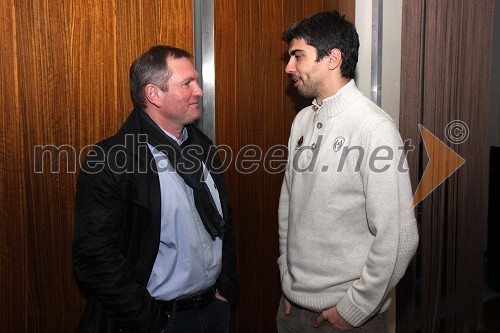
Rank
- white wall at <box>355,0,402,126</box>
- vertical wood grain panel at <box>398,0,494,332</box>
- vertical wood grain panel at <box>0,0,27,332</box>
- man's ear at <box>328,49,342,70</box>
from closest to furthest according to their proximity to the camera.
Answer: vertical wood grain panel at <box>0,0,27,332</box> → man's ear at <box>328,49,342,70</box> → vertical wood grain panel at <box>398,0,494,332</box> → white wall at <box>355,0,402,126</box>

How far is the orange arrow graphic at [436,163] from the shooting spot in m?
2.41

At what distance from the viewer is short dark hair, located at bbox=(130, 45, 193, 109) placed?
1702 millimetres

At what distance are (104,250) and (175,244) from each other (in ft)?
0.80

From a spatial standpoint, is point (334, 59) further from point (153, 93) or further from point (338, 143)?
point (153, 93)

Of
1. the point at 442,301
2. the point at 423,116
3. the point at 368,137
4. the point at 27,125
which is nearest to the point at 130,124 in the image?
the point at 27,125

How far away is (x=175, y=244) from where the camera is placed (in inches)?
63.7

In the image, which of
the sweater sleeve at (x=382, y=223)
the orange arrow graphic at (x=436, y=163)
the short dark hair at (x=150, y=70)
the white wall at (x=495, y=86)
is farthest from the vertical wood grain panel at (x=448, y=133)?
the short dark hair at (x=150, y=70)

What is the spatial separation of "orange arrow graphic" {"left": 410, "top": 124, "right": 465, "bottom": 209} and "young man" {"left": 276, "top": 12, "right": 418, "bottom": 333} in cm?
90

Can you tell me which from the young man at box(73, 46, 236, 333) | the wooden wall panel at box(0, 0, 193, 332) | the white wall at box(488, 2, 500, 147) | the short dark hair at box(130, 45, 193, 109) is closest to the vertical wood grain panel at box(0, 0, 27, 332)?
the wooden wall panel at box(0, 0, 193, 332)

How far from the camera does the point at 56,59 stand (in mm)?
1649

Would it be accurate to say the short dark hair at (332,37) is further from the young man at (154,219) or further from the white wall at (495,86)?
the white wall at (495,86)

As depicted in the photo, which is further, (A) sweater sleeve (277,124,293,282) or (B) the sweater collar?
(A) sweater sleeve (277,124,293,282)

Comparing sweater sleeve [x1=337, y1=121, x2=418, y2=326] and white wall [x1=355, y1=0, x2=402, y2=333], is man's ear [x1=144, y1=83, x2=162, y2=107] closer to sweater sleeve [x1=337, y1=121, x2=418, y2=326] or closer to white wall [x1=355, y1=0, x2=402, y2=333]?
Result: sweater sleeve [x1=337, y1=121, x2=418, y2=326]

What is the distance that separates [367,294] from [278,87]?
47.3 inches
